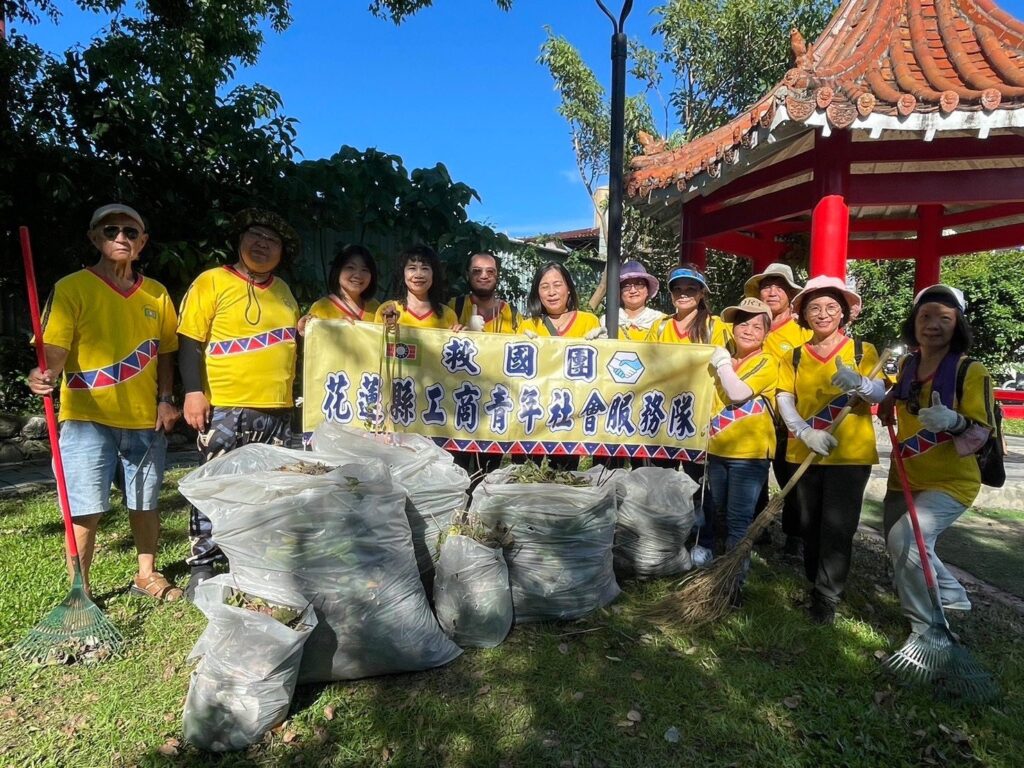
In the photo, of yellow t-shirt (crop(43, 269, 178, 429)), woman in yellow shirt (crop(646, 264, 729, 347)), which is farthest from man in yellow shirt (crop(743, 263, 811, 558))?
yellow t-shirt (crop(43, 269, 178, 429))

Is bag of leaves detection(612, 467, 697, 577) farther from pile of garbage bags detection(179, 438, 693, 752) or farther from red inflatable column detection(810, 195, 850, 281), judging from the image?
red inflatable column detection(810, 195, 850, 281)

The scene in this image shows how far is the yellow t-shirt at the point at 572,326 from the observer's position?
381 cm

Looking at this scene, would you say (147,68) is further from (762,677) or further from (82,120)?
(762,677)

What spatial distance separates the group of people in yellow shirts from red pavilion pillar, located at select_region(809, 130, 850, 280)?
1.14 m

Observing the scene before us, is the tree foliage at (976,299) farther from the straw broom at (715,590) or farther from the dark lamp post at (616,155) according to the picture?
the straw broom at (715,590)

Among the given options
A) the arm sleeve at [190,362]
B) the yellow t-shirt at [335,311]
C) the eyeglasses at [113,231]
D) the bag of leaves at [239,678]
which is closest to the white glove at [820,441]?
the bag of leaves at [239,678]

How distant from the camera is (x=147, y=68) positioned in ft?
20.0

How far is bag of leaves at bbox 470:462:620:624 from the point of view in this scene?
2.82 metres

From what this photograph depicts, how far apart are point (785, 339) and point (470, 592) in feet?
7.71

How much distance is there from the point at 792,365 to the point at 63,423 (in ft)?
11.6

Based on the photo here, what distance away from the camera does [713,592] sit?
9.93 ft

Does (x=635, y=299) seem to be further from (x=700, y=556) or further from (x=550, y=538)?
(x=550, y=538)

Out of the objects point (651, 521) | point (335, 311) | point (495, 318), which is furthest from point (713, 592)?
point (335, 311)

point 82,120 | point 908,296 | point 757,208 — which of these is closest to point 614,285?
point 757,208
